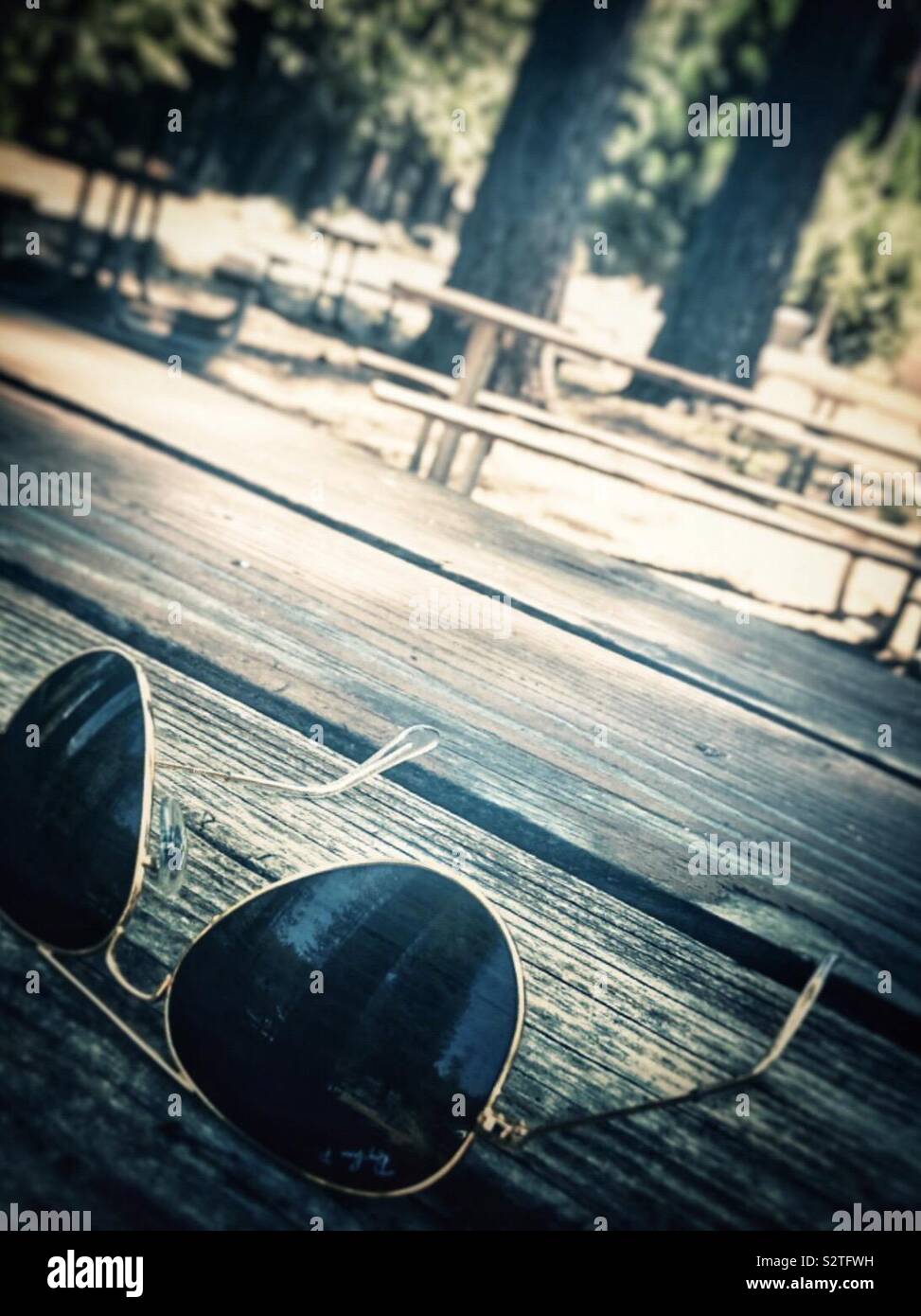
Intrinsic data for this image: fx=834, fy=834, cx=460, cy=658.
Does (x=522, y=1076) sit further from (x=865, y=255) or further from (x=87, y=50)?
(x=865, y=255)

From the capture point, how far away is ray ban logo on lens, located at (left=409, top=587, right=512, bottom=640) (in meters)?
2.15

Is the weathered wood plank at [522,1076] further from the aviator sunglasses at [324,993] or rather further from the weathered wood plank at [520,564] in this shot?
the weathered wood plank at [520,564]

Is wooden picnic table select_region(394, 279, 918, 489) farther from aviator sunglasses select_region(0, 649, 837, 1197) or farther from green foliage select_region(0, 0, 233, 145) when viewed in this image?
green foliage select_region(0, 0, 233, 145)

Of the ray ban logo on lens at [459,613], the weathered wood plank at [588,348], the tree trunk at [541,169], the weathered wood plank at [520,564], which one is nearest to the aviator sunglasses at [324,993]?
the ray ban logo on lens at [459,613]

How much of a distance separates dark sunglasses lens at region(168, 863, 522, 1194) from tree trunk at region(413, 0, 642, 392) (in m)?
7.04

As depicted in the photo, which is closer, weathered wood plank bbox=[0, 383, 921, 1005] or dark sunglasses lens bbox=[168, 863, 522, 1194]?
dark sunglasses lens bbox=[168, 863, 522, 1194]

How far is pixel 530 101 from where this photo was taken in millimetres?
6770

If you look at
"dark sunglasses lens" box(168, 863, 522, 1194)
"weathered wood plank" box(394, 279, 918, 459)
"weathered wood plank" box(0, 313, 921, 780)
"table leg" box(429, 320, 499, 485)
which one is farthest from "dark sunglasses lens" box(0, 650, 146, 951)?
"weathered wood plank" box(394, 279, 918, 459)

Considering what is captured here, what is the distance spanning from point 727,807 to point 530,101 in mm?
6992

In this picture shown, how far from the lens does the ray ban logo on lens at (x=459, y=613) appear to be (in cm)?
215

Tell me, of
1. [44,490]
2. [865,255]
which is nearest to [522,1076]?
[44,490]

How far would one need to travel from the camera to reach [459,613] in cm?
224

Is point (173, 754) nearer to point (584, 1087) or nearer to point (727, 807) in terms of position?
point (584, 1087)

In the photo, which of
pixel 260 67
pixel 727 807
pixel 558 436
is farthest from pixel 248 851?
pixel 260 67
